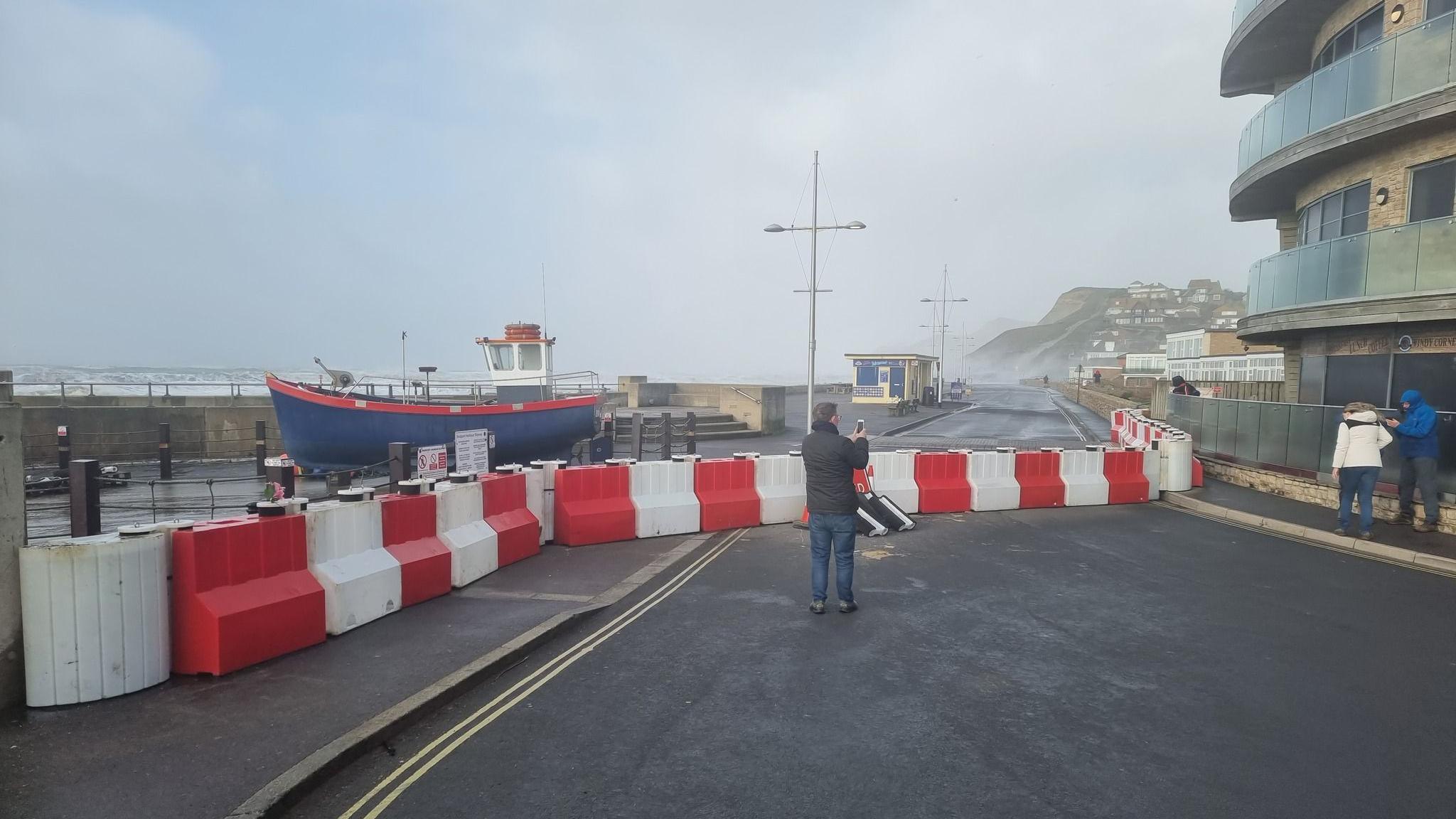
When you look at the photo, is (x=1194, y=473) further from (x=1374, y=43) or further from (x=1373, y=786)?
(x=1373, y=786)

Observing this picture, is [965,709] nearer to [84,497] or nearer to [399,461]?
[84,497]

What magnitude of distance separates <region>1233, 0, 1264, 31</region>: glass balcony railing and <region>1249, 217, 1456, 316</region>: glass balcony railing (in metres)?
5.97

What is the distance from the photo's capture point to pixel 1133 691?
5086mm

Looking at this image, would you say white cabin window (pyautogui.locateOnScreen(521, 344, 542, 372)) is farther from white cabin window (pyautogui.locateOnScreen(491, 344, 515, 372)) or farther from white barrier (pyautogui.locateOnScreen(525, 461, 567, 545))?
white barrier (pyautogui.locateOnScreen(525, 461, 567, 545))

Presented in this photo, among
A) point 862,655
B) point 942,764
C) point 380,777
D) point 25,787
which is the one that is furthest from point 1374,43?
point 25,787

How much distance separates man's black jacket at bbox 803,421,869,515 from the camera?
21.5ft

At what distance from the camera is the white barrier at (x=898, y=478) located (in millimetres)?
11633

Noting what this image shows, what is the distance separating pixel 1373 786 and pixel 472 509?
7.37 m

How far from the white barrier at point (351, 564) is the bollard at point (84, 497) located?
7.43ft

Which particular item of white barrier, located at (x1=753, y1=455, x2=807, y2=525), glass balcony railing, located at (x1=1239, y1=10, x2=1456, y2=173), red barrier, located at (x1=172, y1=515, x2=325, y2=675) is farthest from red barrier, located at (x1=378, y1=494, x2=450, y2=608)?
glass balcony railing, located at (x1=1239, y1=10, x2=1456, y2=173)

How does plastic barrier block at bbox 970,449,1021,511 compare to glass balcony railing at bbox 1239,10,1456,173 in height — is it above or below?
below

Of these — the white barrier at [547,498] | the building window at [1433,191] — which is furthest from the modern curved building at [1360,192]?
the white barrier at [547,498]

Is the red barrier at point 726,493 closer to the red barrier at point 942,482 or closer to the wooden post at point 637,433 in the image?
the red barrier at point 942,482

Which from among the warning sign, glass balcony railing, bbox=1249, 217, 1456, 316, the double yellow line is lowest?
the double yellow line
